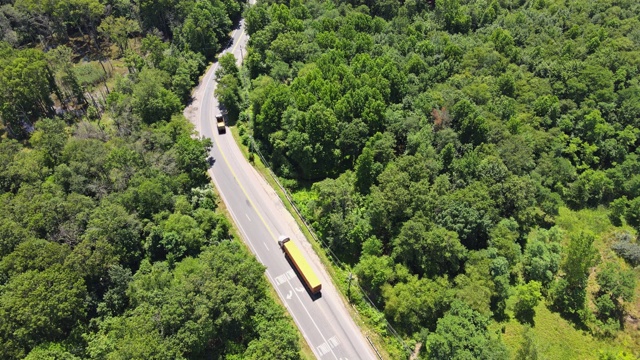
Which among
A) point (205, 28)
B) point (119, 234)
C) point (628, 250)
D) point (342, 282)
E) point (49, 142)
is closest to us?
point (119, 234)

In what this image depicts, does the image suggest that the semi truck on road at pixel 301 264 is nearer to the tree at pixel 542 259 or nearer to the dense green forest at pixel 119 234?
the dense green forest at pixel 119 234

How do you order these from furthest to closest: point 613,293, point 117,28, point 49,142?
point 117,28 < point 49,142 < point 613,293

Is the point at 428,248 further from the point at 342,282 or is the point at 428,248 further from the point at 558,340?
the point at 558,340

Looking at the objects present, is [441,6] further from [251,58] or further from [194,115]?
[194,115]

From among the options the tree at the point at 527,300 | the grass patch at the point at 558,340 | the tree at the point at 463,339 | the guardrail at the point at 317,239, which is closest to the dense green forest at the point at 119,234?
the guardrail at the point at 317,239

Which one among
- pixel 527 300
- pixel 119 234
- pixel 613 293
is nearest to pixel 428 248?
Answer: pixel 527 300

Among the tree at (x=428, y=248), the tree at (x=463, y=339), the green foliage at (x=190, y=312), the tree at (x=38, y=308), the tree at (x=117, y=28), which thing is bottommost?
the tree at (x=463, y=339)

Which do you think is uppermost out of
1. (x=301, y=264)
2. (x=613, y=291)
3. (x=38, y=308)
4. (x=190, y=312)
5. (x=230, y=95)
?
(x=230, y=95)
